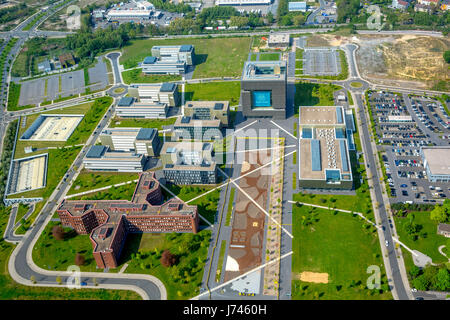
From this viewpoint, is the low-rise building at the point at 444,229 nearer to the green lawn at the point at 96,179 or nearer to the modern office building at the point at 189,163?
the modern office building at the point at 189,163

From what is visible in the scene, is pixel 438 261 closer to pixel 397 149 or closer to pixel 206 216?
pixel 397 149

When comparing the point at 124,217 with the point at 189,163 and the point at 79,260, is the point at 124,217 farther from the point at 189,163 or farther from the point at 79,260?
the point at 189,163

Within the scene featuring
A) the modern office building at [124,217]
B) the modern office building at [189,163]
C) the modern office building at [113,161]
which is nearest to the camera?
the modern office building at [124,217]

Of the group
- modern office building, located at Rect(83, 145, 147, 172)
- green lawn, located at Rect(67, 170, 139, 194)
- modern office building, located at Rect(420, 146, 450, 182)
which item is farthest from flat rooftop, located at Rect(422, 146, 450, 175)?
green lawn, located at Rect(67, 170, 139, 194)

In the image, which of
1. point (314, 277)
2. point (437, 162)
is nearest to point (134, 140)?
point (314, 277)

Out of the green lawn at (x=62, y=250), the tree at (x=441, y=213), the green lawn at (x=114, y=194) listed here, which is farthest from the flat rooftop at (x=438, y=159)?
the green lawn at (x=62, y=250)
